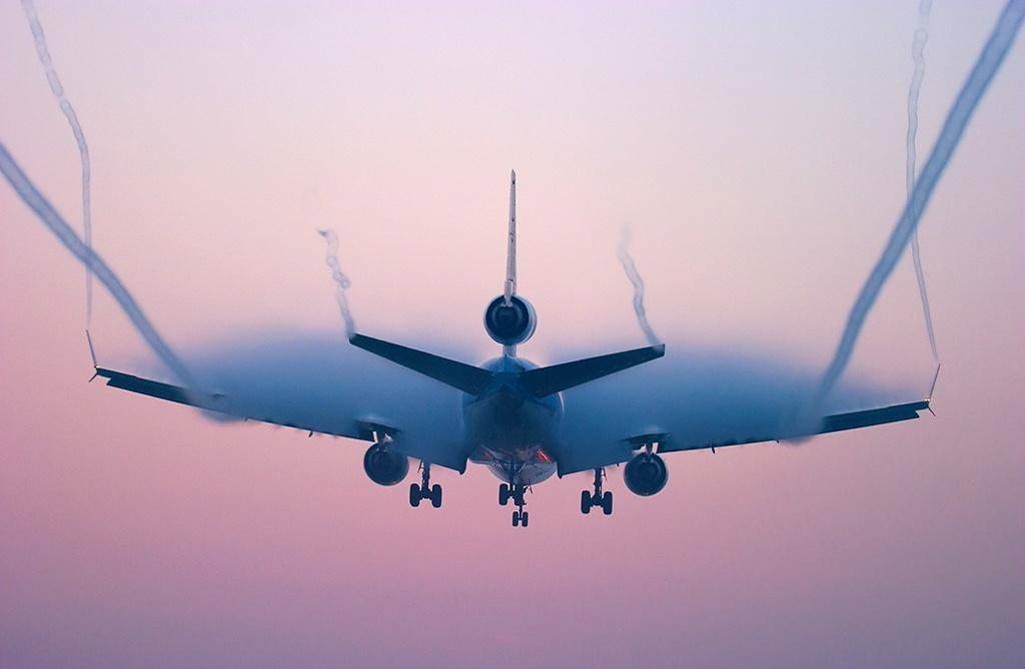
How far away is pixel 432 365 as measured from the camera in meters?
47.9

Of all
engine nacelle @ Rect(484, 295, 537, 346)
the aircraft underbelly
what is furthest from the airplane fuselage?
engine nacelle @ Rect(484, 295, 537, 346)

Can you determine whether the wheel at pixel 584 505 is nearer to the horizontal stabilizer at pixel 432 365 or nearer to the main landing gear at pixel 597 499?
the main landing gear at pixel 597 499

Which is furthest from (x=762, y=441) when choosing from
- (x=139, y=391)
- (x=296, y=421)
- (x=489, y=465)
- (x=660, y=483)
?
(x=139, y=391)

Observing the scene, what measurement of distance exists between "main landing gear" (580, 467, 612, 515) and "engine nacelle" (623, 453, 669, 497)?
2.55 metres

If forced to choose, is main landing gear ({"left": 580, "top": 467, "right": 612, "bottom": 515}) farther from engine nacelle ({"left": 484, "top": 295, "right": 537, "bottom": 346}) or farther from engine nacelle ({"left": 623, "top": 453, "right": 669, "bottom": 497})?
engine nacelle ({"left": 484, "top": 295, "right": 537, "bottom": 346})

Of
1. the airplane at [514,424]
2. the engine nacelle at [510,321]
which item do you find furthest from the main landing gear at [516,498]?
the engine nacelle at [510,321]

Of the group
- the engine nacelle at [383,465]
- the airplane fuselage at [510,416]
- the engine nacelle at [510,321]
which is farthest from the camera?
the engine nacelle at [383,465]

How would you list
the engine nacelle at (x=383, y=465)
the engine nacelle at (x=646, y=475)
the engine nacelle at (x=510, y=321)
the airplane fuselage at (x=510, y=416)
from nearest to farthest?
the engine nacelle at (x=510, y=321)
the airplane fuselage at (x=510, y=416)
the engine nacelle at (x=383, y=465)
the engine nacelle at (x=646, y=475)

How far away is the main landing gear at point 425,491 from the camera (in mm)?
56562

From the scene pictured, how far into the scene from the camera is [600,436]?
186ft

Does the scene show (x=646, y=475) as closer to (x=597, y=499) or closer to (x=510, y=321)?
(x=597, y=499)

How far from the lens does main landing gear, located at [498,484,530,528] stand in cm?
5584

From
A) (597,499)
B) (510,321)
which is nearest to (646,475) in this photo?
(597,499)

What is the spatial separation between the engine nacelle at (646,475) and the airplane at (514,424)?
29 mm
